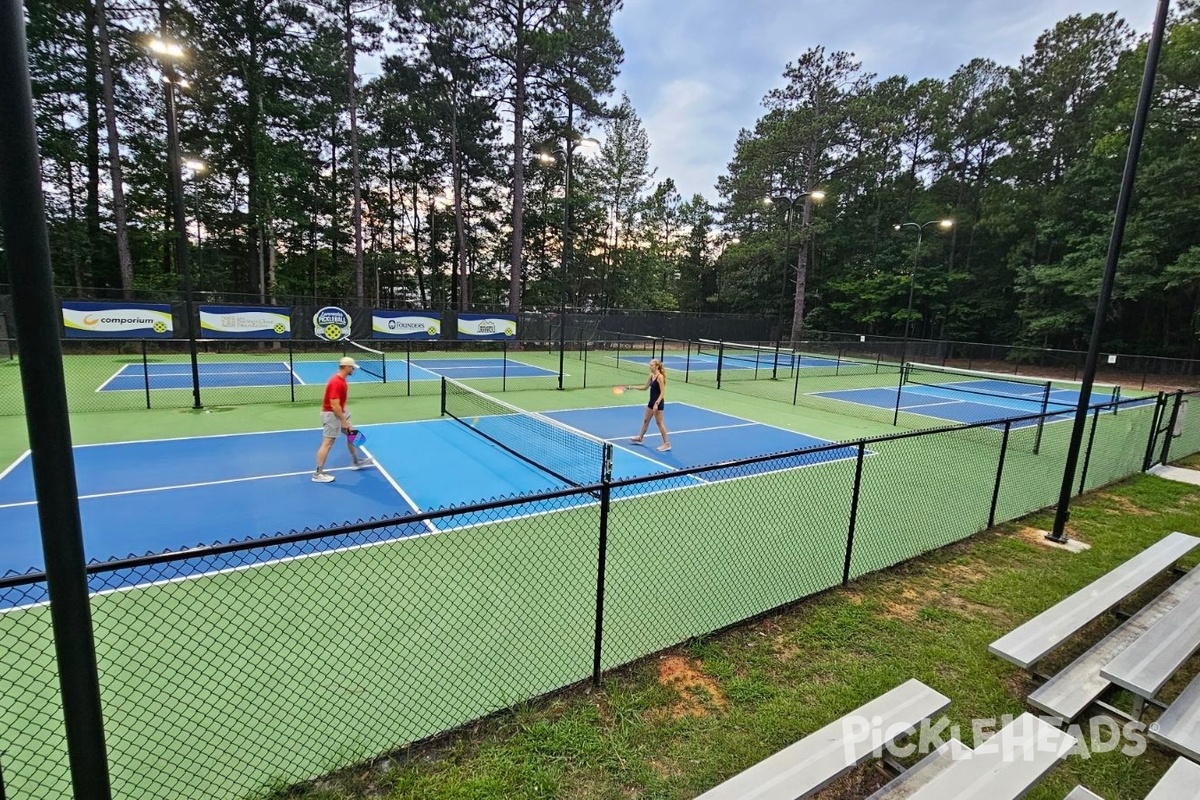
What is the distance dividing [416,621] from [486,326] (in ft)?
73.9

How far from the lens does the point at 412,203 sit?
46531 millimetres

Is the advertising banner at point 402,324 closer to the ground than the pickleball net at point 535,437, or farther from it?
farther from it

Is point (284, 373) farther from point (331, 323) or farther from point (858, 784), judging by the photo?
point (858, 784)

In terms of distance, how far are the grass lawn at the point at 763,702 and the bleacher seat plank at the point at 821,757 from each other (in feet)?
1.18

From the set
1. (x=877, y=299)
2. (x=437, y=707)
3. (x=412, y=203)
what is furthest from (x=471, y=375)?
(x=877, y=299)

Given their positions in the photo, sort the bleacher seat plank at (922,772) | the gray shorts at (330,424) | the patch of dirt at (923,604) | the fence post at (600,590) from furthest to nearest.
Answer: the gray shorts at (330,424) < the patch of dirt at (923,604) < the fence post at (600,590) < the bleacher seat plank at (922,772)

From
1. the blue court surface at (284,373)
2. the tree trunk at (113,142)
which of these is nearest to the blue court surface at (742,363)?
the blue court surface at (284,373)

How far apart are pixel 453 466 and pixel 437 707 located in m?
5.77

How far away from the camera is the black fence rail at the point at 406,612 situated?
3434 millimetres

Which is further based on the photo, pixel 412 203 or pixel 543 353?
pixel 412 203

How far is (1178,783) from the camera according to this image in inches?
106

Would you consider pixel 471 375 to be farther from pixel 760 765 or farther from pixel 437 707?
pixel 760 765

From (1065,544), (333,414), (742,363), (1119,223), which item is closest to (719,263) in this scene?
(742,363)

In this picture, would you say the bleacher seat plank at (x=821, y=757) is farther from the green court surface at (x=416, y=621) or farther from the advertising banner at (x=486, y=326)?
the advertising banner at (x=486, y=326)
